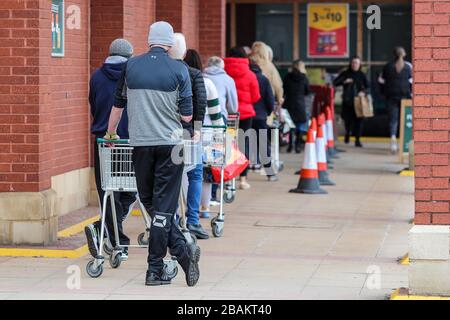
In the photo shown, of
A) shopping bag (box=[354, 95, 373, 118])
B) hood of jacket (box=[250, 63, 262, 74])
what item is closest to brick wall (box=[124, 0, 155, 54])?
hood of jacket (box=[250, 63, 262, 74])

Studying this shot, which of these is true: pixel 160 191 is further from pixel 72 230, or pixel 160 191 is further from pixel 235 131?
pixel 235 131

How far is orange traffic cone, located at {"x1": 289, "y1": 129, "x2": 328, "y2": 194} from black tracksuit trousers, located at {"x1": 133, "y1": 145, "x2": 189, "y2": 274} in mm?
7460

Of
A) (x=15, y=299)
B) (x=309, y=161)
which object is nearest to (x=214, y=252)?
(x=15, y=299)

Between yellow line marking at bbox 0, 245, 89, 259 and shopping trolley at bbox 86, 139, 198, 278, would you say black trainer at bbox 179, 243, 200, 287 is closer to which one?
shopping trolley at bbox 86, 139, 198, 278

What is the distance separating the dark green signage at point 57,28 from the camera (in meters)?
13.4

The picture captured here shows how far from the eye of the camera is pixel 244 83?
16.7m

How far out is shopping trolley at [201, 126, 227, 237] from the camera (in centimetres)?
1275

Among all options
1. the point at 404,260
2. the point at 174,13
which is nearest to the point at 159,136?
the point at 404,260

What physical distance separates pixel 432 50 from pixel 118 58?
319 cm

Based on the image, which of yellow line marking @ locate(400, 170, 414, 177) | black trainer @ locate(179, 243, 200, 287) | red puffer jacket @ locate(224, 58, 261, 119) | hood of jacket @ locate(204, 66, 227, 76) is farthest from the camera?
yellow line marking @ locate(400, 170, 414, 177)

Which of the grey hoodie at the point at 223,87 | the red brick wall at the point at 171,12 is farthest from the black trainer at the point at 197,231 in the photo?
the red brick wall at the point at 171,12

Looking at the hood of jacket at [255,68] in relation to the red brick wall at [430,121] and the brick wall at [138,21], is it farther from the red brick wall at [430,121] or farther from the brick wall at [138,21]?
the red brick wall at [430,121]

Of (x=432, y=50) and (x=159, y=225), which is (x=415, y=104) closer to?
(x=432, y=50)

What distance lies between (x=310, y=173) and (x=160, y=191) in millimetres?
7725
